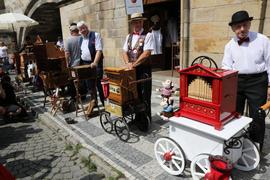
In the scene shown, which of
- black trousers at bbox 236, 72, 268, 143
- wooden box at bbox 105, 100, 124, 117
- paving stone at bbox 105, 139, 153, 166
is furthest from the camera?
wooden box at bbox 105, 100, 124, 117

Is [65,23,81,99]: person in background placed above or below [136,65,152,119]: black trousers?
above

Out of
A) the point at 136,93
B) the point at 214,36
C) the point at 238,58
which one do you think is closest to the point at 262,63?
the point at 238,58

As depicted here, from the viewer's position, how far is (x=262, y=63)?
2.84 m

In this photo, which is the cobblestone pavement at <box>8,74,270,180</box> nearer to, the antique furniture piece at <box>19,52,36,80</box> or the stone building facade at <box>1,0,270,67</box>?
the stone building facade at <box>1,0,270,67</box>

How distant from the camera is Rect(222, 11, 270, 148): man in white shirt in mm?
2730

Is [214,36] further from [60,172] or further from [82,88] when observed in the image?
[60,172]

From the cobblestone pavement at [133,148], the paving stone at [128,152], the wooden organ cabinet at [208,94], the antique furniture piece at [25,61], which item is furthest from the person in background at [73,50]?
the wooden organ cabinet at [208,94]

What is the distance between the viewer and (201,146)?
2.63 m

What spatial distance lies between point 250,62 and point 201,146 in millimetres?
1187

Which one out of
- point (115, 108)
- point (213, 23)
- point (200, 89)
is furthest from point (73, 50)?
point (200, 89)

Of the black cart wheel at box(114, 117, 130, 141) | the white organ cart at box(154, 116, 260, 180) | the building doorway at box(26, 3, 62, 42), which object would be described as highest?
the building doorway at box(26, 3, 62, 42)

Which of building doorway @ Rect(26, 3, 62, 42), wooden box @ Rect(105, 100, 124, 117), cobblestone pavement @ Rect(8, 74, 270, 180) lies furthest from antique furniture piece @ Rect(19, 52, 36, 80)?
building doorway @ Rect(26, 3, 62, 42)

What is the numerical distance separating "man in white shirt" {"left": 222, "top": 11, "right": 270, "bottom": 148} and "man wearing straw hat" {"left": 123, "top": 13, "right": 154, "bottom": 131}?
1.31m

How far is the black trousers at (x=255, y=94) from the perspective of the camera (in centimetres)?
292
